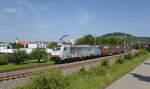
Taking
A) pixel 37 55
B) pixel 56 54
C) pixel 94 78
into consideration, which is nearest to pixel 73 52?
pixel 56 54

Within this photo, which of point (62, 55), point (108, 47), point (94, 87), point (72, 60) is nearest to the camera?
point (94, 87)

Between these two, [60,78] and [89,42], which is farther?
[89,42]

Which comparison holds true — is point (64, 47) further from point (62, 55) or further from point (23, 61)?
point (23, 61)

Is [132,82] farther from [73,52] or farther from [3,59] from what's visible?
[3,59]

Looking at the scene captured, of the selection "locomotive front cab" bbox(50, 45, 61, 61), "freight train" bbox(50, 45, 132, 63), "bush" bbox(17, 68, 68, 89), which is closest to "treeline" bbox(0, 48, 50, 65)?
"freight train" bbox(50, 45, 132, 63)

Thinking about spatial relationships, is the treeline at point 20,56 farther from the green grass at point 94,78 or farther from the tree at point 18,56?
the green grass at point 94,78

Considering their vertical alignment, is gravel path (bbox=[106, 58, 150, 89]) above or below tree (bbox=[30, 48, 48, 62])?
below

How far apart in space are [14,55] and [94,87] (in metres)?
19.8

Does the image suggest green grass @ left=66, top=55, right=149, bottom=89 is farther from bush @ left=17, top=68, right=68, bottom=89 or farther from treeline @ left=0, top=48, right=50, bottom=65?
treeline @ left=0, top=48, right=50, bottom=65

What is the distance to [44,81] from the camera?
5.79m

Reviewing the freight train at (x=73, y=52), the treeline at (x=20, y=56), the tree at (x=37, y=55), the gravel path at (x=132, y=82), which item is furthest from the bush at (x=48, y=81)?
the tree at (x=37, y=55)

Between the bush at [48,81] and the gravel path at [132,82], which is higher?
the bush at [48,81]

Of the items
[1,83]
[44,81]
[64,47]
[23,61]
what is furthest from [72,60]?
[44,81]

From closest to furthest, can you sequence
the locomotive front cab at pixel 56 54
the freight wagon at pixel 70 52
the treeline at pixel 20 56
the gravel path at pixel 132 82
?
the gravel path at pixel 132 82
the locomotive front cab at pixel 56 54
the freight wagon at pixel 70 52
the treeline at pixel 20 56
